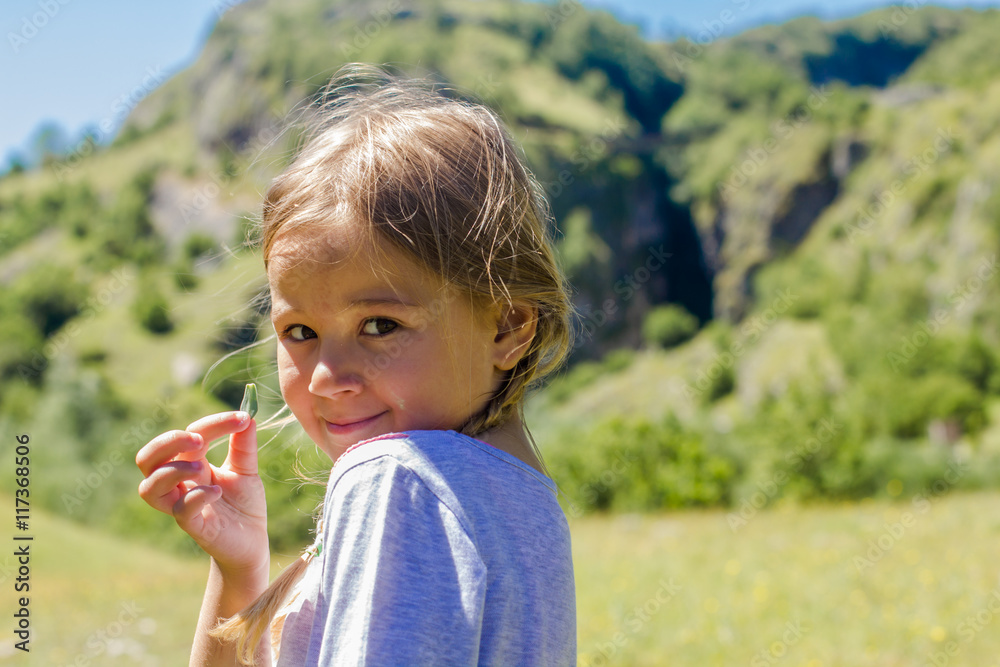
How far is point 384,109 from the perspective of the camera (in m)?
1.19

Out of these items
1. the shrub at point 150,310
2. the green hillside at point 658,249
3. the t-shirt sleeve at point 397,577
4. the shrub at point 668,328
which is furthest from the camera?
the shrub at point 668,328

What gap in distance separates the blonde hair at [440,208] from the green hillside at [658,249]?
1.04 ft

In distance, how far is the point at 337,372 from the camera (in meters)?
0.99

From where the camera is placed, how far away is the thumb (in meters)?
1.20

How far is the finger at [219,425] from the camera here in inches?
44.4

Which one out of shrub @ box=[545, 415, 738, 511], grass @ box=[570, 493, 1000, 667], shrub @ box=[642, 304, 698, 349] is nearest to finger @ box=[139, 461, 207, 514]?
grass @ box=[570, 493, 1000, 667]

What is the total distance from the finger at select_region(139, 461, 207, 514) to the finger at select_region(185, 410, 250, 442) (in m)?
0.05

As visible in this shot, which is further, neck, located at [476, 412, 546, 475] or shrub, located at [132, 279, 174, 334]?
shrub, located at [132, 279, 174, 334]

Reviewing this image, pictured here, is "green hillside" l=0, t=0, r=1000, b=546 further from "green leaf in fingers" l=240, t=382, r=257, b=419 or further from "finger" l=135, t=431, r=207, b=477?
"finger" l=135, t=431, r=207, b=477

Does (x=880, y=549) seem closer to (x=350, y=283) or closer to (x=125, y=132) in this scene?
(x=350, y=283)

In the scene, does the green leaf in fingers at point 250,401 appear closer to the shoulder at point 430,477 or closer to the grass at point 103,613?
the shoulder at point 430,477

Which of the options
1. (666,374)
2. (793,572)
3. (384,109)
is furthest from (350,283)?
(666,374)

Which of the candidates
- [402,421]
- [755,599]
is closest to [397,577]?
[402,421]

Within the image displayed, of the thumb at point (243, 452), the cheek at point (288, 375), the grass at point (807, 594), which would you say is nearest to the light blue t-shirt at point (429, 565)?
the cheek at point (288, 375)
